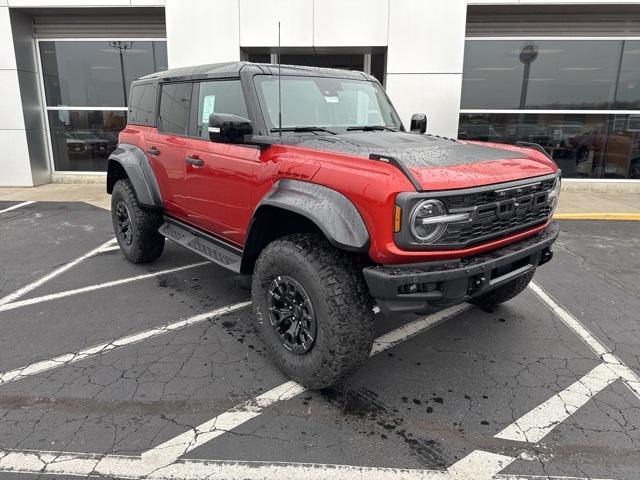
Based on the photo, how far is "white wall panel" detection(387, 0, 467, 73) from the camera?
8.92 meters

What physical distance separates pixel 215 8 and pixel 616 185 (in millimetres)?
9355

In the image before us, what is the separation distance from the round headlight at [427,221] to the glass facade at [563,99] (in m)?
8.57

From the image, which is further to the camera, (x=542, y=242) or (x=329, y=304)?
(x=542, y=242)

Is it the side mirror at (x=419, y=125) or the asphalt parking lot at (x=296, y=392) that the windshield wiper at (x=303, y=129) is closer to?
the side mirror at (x=419, y=125)

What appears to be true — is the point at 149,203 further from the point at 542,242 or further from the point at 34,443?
the point at 542,242

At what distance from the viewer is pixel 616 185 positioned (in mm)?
10523

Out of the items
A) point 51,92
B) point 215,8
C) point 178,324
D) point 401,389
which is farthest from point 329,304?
point 51,92

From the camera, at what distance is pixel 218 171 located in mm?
3801

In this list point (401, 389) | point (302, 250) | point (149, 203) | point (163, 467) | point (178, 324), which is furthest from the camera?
point (149, 203)

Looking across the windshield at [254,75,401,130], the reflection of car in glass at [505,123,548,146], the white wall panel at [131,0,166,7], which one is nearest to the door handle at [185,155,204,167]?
the windshield at [254,75,401,130]

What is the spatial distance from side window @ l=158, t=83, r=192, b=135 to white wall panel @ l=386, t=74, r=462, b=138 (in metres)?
5.51

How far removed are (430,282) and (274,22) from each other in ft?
26.1

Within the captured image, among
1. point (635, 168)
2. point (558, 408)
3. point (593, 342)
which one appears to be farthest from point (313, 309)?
point (635, 168)

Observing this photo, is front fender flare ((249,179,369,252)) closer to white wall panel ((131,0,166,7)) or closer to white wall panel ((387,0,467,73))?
white wall panel ((387,0,467,73))
